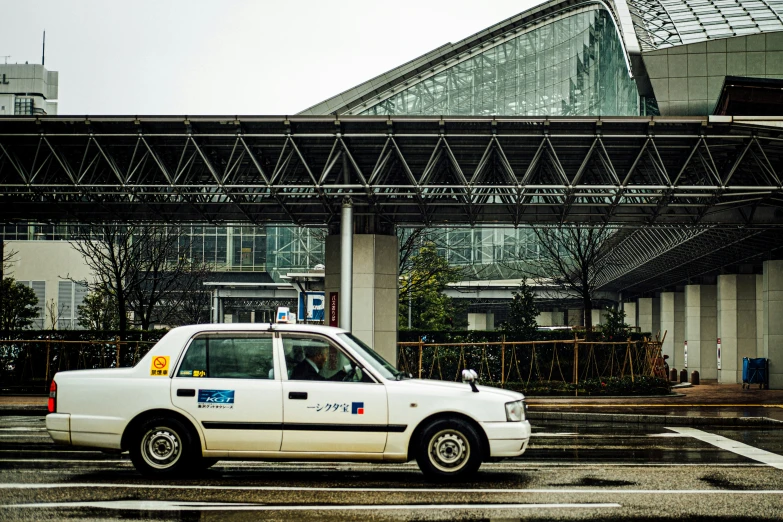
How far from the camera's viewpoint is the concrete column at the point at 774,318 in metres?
31.1

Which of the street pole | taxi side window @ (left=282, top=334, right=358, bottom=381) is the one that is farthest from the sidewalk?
taxi side window @ (left=282, top=334, right=358, bottom=381)

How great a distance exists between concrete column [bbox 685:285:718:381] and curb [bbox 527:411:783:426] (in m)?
26.9

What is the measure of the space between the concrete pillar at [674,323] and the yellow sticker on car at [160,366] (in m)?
48.2

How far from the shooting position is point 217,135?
2233 centimetres

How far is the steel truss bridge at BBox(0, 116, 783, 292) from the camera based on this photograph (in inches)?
864

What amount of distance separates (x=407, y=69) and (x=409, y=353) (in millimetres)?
48902

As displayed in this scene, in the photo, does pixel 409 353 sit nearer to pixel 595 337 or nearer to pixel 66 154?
pixel 595 337

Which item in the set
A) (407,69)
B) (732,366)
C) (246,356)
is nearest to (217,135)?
(246,356)

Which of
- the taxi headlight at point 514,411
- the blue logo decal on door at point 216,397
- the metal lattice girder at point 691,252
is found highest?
the metal lattice girder at point 691,252

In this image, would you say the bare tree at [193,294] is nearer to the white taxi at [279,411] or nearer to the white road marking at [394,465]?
the white road marking at [394,465]

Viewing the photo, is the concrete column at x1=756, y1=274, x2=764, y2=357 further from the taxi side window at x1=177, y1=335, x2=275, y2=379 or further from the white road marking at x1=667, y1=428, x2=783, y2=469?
the taxi side window at x1=177, y1=335, x2=275, y2=379

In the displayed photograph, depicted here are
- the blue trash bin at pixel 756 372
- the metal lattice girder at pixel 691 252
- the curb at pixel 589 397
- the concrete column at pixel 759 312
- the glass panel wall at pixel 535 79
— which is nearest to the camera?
the curb at pixel 589 397

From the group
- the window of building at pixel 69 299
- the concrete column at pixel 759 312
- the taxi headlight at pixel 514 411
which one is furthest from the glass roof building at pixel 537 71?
the taxi headlight at pixel 514 411

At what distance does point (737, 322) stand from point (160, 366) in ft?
110
